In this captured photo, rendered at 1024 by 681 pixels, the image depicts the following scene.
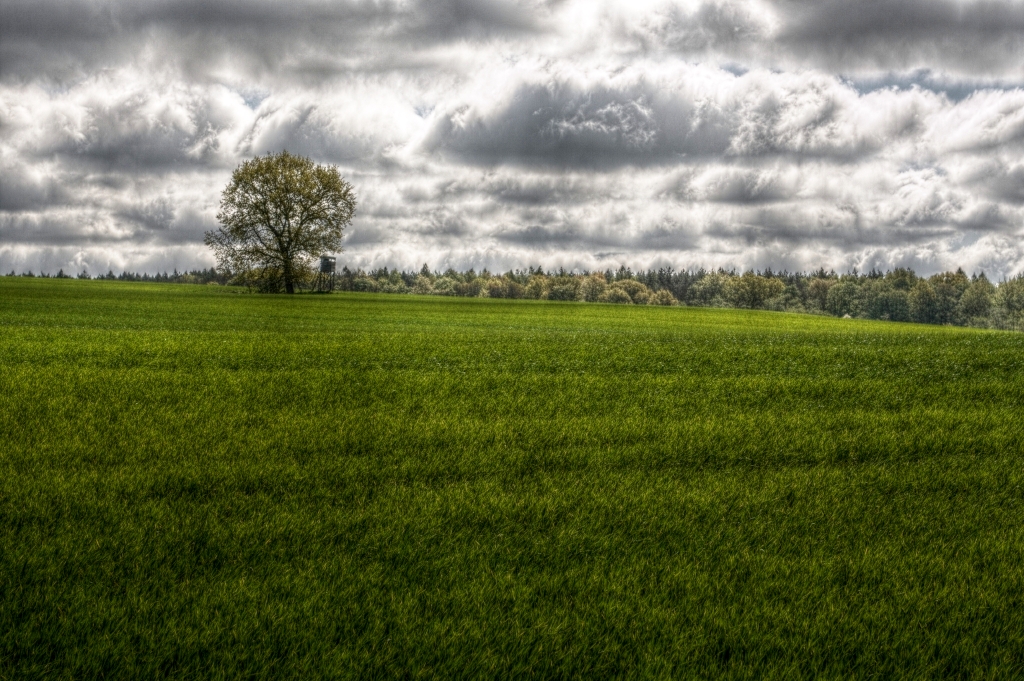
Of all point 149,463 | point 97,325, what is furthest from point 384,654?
point 97,325

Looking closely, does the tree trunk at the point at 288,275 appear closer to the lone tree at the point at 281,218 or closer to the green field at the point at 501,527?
the lone tree at the point at 281,218

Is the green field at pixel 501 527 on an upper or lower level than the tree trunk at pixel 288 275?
lower

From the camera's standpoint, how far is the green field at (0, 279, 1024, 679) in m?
5.41

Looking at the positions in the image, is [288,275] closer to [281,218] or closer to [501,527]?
[281,218]

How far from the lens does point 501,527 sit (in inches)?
306

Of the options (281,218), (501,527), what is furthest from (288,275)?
(501,527)

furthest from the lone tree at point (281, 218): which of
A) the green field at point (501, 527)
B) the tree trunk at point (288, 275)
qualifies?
the green field at point (501, 527)

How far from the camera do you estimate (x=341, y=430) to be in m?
11.6

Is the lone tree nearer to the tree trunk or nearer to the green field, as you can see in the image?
the tree trunk

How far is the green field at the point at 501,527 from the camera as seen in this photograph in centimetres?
541

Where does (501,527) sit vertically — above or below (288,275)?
below

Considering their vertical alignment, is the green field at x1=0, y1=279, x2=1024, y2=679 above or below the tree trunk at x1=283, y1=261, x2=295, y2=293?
below

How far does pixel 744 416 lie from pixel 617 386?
325 cm

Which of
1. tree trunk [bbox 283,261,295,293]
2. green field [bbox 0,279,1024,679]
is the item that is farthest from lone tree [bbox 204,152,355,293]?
green field [bbox 0,279,1024,679]
